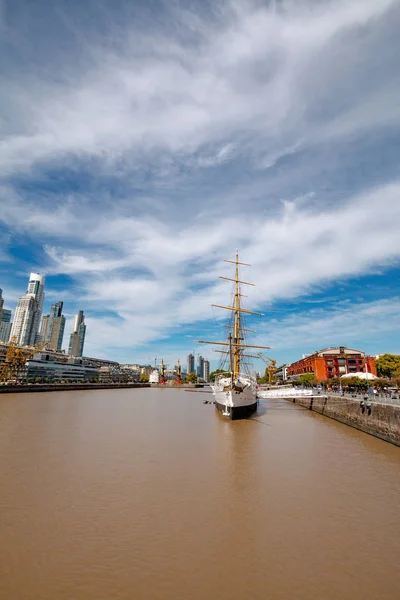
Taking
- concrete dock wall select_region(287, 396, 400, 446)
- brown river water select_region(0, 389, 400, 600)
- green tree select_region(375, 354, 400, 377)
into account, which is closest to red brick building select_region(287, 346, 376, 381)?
green tree select_region(375, 354, 400, 377)

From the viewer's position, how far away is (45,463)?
637 inches

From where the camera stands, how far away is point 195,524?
396 inches

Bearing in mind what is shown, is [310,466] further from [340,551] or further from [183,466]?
[340,551]

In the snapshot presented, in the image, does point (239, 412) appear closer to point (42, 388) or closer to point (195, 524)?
point (195, 524)

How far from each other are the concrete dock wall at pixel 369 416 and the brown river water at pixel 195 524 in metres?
4.67

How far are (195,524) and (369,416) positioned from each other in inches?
964

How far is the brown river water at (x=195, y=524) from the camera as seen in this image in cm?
715

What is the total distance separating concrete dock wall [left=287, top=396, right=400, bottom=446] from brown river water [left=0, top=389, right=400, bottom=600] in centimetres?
467

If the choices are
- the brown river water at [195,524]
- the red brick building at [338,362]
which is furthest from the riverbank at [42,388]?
the red brick building at [338,362]

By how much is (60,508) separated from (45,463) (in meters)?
6.19

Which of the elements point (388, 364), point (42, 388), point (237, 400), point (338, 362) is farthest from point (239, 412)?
point (338, 362)

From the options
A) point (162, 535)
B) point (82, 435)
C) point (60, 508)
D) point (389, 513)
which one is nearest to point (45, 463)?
point (60, 508)

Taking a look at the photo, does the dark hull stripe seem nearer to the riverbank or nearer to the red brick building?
the riverbank

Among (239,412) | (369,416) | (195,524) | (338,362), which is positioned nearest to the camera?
(195,524)
